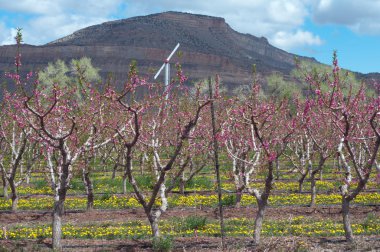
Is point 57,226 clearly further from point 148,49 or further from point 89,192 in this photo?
point 148,49

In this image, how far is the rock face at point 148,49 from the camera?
4929 inches

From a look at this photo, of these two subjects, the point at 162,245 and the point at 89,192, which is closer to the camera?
the point at 162,245

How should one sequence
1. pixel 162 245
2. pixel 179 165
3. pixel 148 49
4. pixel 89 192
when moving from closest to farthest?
pixel 162 245 → pixel 179 165 → pixel 89 192 → pixel 148 49

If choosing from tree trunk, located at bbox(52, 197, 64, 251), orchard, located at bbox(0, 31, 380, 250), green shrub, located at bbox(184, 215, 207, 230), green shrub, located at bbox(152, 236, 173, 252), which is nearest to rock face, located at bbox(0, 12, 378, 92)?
orchard, located at bbox(0, 31, 380, 250)

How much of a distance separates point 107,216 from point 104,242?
13.6 feet

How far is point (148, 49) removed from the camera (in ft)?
419

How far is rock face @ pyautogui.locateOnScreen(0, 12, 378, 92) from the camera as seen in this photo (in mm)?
125188

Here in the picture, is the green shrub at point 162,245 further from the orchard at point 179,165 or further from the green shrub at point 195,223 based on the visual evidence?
the green shrub at point 195,223

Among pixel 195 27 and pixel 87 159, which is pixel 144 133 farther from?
pixel 195 27

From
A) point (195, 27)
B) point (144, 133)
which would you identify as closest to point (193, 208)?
point (144, 133)

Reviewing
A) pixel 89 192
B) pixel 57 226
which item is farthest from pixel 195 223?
pixel 89 192

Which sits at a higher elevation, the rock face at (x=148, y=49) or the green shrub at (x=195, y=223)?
the rock face at (x=148, y=49)

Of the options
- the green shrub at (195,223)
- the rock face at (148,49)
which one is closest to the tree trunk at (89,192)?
the green shrub at (195,223)

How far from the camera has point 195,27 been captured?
165000 mm
